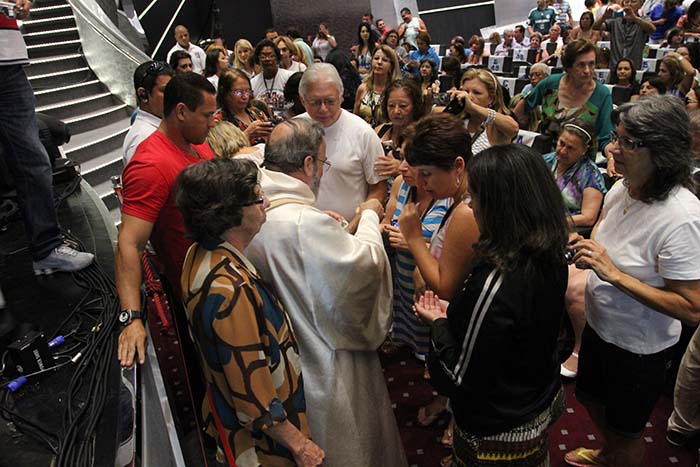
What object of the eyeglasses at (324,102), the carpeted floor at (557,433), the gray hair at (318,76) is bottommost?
the carpeted floor at (557,433)

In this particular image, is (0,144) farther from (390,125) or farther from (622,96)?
(622,96)

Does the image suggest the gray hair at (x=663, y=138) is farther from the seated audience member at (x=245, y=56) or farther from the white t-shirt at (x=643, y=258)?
the seated audience member at (x=245, y=56)

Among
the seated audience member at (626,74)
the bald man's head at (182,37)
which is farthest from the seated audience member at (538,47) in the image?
the bald man's head at (182,37)

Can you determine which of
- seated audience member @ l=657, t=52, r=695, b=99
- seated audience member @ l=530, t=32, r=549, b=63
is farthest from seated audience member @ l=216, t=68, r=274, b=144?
seated audience member @ l=530, t=32, r=549, b=63

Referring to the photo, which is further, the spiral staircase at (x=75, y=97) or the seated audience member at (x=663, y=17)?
the seated audience member at (x=663, y=17)

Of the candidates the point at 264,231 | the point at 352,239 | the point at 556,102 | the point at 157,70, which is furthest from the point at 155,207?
the point at 556,102

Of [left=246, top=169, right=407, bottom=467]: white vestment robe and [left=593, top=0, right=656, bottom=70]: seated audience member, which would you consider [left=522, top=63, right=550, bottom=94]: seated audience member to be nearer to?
[left=593, top=0, right=656, bottom=70]: seated audience member

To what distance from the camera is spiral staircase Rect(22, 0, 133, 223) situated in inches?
205

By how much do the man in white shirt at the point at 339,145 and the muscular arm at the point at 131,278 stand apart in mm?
1046

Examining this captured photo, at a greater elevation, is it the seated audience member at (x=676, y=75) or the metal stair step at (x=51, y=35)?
the metal stair step at (x=51, y=35)

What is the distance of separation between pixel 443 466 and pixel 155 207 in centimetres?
172

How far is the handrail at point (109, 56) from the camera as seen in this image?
6.29 m

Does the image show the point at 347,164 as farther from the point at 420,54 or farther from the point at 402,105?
the point at 420,54

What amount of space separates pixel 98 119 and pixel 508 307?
587cm
